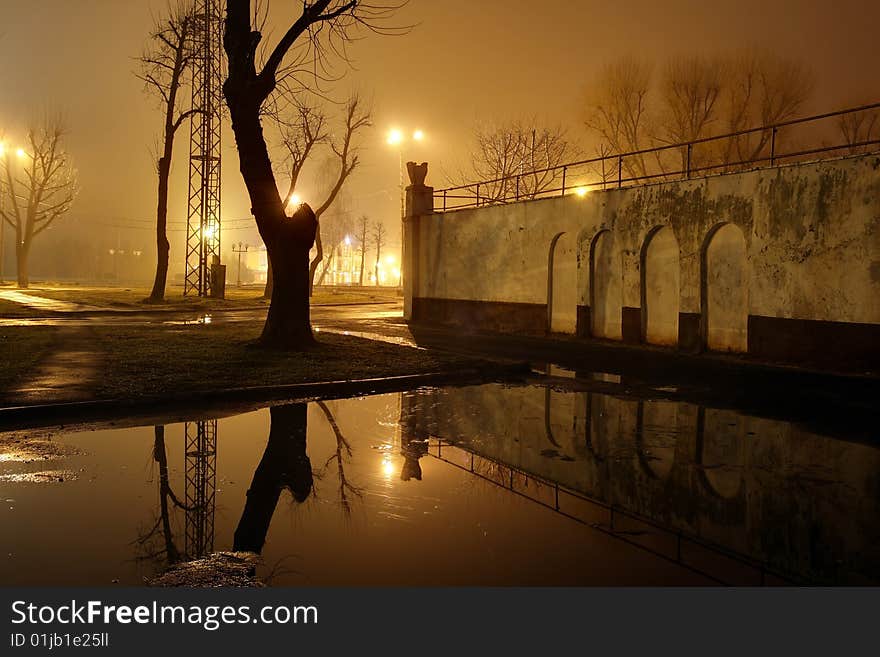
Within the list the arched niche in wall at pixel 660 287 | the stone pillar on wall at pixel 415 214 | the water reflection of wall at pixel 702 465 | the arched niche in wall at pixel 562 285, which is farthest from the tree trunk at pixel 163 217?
the water reflection of wall at pixel 702 465

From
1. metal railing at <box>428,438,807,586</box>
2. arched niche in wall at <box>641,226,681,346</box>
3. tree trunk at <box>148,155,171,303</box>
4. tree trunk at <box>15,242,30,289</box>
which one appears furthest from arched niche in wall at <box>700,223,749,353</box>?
tree trunk at <box>15,242,30,289</box>

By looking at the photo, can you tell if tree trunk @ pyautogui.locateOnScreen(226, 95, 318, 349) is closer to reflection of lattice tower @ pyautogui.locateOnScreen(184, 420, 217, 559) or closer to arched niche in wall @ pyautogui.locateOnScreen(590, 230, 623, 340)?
reflection of lattice tower @ pyautogui.locateOnScreen(184, 420, 217, 559)

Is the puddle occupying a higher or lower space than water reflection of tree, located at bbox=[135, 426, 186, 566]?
higher

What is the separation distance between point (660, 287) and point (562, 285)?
13.2ft

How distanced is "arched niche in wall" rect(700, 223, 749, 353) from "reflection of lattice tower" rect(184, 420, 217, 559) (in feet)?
43.2

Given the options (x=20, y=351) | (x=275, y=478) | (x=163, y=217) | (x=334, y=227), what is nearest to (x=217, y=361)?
(x=20, y=351)

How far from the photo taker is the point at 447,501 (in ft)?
20.1

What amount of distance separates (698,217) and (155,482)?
1573 centimetres

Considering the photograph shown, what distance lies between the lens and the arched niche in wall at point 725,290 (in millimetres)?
17922

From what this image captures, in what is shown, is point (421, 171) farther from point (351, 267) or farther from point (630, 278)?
point (351, 267)

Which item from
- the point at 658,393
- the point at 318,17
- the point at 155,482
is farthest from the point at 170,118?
the point at 155,482

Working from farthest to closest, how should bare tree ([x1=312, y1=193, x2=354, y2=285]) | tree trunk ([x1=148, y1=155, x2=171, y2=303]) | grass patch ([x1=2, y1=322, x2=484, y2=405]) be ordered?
bare tree ([x1=312, y1=193, x2=354, y2=285]) < tree trunk ([x1=148, y1=155, x2=171, y2=303]) < grass patch ([x1=2, y1=322, x2=484, y2=405])

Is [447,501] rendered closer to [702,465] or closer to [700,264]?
[702,465]

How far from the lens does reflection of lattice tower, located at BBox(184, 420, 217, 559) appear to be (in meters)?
5.15
